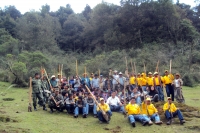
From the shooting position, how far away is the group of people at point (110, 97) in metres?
10.0

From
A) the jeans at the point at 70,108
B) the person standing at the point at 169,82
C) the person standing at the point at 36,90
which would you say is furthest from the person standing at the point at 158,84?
the person standing at the point at 36,90

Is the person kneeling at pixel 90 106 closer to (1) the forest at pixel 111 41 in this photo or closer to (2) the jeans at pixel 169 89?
(2) the jeans at pixel 169 89

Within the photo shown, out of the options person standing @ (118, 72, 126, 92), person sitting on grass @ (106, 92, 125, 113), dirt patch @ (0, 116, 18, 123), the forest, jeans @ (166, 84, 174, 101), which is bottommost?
dirt patch @ (0, 116, 18, 123)

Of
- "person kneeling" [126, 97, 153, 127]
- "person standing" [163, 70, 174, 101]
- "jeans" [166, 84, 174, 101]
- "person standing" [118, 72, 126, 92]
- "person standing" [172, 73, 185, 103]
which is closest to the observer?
"person kneeling" [126, 97, 153, 127]

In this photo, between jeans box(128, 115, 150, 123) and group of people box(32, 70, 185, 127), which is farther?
group of people box(32, 70, 185, 127)

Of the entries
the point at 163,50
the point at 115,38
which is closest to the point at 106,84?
the point at 163,50

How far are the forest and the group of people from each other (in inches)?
393

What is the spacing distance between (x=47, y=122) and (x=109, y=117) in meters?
2.41

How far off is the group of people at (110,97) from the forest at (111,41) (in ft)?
Answer: 32.7

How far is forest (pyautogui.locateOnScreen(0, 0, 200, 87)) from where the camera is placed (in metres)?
26.1

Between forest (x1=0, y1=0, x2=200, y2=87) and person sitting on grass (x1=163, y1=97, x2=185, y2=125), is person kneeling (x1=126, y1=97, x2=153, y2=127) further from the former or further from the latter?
forest (x1=0, y1=0, x2=200, y2=87)

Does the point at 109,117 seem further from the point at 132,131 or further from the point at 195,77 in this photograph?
the point at 195,77

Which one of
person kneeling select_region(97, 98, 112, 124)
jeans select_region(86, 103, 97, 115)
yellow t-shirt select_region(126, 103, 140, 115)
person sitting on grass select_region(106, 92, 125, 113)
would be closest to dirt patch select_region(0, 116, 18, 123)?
jeans select_region(86, 103, 97, 115)

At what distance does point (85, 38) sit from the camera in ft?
144
